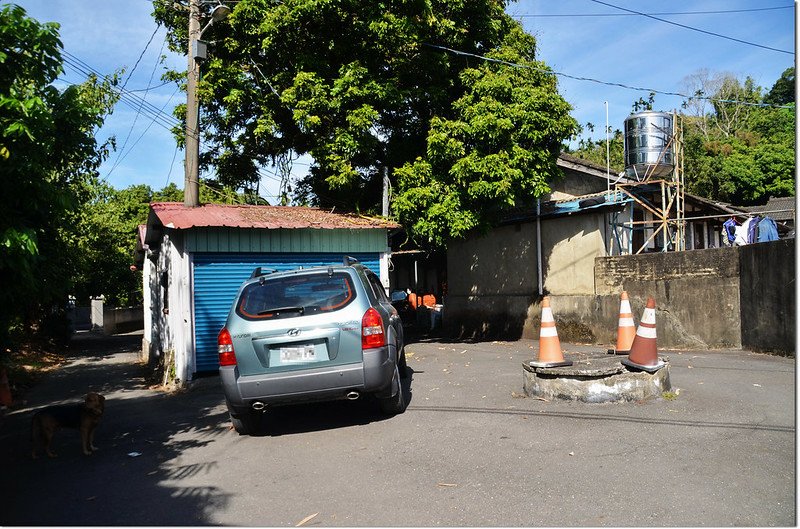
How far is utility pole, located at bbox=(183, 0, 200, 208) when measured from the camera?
11.4 metres

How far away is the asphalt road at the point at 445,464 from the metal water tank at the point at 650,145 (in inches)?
319

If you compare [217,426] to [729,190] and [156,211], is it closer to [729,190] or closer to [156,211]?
[156,211]

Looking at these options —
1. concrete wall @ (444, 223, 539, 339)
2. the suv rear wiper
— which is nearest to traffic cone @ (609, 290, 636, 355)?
the suv rear wiper

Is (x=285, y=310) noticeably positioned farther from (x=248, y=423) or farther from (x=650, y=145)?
(x=650, y=145)

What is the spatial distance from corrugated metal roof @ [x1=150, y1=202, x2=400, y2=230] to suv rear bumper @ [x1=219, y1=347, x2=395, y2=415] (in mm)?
4475

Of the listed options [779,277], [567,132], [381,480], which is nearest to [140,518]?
[381,480]

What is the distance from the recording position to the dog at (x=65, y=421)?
6070 mm

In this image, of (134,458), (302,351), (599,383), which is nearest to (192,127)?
(302,351)

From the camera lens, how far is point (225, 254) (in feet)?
34.7

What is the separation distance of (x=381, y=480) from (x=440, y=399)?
2899 mm

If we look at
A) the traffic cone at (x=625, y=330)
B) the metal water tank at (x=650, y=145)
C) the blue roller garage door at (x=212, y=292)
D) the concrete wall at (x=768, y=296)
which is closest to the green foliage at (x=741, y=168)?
the metal water tank at (x=650, y=145)

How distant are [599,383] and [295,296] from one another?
3.43 m

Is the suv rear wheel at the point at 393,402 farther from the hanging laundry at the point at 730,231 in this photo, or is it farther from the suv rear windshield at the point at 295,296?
the hanging laundry at the point at 730,231

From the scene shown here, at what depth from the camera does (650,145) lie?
15.1m
